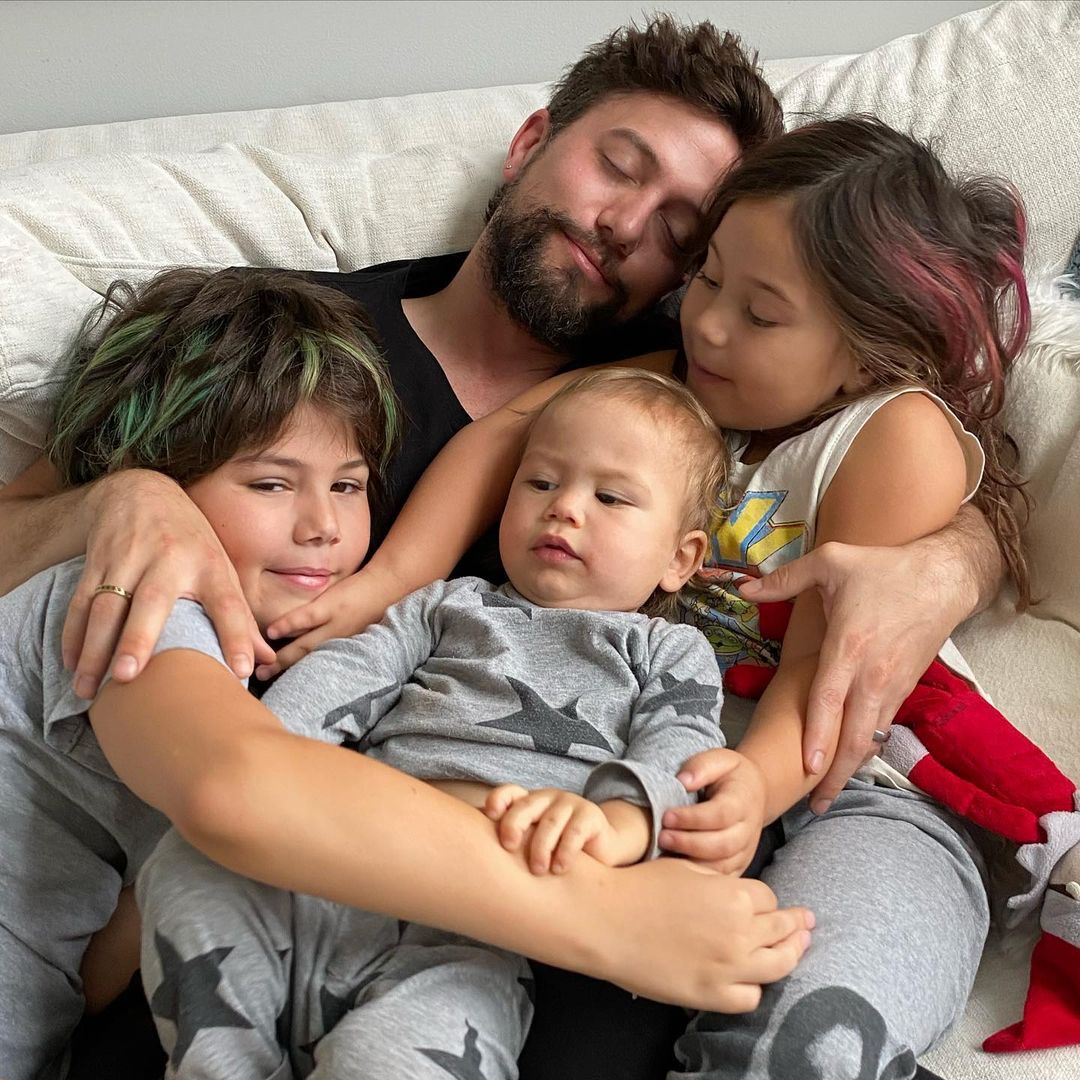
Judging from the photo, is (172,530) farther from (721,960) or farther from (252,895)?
(721,960)

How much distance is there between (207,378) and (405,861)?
0.63m

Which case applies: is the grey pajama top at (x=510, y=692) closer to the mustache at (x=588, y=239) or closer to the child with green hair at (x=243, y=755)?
the child with green hair at (x=243, y=755)

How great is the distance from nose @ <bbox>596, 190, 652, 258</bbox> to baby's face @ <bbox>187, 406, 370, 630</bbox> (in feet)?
1.67

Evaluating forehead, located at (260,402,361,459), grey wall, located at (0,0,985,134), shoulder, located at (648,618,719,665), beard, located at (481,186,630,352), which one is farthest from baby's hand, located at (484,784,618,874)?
grey wall, located at (0,0,985,134)

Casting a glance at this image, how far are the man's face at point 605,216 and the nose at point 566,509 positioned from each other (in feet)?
1.47

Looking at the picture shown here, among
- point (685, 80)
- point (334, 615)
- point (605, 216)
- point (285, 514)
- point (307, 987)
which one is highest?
point (685, 80)

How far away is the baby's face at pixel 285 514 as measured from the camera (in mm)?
1296

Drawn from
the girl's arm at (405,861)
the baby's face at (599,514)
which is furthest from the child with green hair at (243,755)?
the baby's face at (599,514)

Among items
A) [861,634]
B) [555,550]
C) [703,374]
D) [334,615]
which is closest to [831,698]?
[861,634]

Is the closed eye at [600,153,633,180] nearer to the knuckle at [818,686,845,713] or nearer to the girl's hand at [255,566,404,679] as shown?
the girl's hand at [255,566,404,679]

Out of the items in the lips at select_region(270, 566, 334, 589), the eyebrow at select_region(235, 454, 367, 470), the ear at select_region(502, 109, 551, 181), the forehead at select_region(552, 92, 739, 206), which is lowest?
the lips at select_region(270, 566, 334, 589)

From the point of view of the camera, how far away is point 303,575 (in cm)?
133

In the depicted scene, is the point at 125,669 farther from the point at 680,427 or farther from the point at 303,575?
the point at 680,427

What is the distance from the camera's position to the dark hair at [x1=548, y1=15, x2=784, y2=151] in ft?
Result: 5.44
